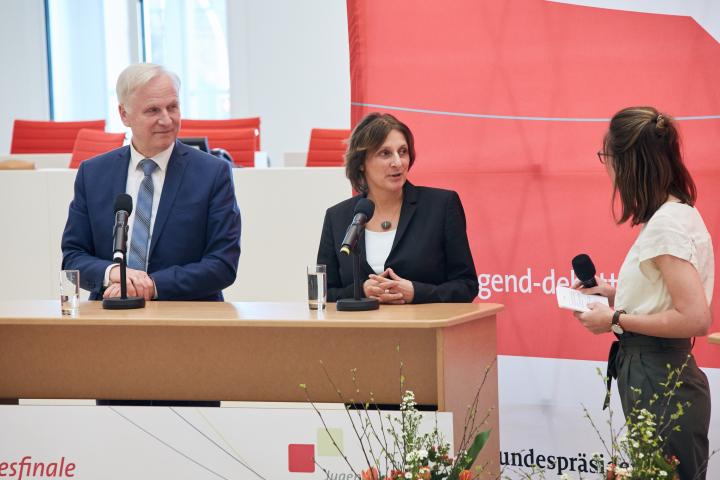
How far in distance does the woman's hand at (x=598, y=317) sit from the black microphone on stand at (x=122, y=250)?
139 cm

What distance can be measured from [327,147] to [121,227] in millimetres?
4724

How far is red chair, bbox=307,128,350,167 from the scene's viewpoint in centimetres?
743

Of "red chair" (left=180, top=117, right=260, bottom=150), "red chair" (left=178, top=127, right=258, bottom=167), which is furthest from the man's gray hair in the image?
"red chair" (left=180, top=117, right=260, bottom=150)

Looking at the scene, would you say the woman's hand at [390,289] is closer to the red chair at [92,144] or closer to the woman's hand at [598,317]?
the woman's hand at [598,317]

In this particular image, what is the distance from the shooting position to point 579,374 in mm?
3627

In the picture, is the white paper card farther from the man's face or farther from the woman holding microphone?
the man's face

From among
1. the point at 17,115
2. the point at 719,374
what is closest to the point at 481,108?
the point at 719,374

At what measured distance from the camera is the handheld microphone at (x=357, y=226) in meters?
2.71

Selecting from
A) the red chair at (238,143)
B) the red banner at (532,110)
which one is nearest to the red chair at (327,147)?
the red chair at (238,143)

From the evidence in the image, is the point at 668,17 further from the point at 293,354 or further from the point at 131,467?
the point at 131,467

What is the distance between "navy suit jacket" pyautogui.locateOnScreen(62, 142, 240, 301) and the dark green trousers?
1.40 metres

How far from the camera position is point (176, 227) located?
3.25 metres

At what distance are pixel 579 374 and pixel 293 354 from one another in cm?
125

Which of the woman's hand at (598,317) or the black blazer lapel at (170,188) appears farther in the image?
the black blazer lapel at (170,188)
